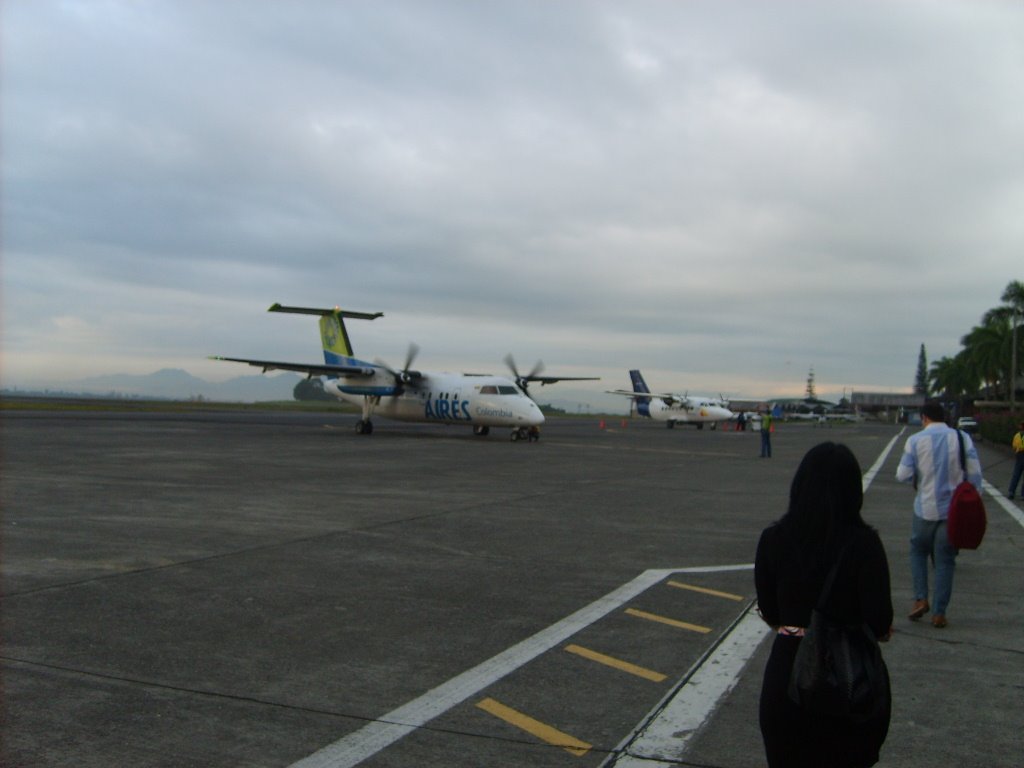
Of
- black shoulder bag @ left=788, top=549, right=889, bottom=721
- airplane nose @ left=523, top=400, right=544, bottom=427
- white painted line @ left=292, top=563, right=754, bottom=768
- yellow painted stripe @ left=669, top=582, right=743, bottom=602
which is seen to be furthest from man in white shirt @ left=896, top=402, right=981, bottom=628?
airplane nose @ left=523, top=400, right=544, bottom=427

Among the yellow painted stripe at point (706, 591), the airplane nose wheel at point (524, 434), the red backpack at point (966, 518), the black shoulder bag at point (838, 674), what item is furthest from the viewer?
the airplane nose wheel at point (524, 434)

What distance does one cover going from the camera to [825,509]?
10.8ft

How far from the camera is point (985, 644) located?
641 cm

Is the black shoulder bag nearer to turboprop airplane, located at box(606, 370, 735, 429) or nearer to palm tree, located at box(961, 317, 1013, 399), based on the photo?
turboprop airplane, located at box(606, 370, 735, 429)

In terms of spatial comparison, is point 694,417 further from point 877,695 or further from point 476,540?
point 877,695

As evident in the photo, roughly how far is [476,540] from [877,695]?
768 cm

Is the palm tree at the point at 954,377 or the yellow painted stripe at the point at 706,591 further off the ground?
the palm tree at the point at 954,377

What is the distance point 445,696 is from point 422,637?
1.23 meters

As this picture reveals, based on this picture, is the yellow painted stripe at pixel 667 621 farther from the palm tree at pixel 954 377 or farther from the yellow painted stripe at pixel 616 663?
the palm tree at pixel 954 377

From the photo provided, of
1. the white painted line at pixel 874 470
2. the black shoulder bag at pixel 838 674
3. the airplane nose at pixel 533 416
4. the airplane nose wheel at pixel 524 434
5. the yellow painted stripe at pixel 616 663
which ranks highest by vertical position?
the airplane nose at pixel 533 416

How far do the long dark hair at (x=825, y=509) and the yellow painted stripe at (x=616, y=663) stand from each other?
2.45 meters

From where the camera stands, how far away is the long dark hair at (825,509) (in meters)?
3.28

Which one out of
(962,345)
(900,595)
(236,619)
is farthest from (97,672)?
(962,345)

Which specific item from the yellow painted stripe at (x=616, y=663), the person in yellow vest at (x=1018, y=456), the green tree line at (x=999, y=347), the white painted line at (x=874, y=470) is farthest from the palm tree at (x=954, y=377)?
the yellow painted stripe at (x=616, y=663)
